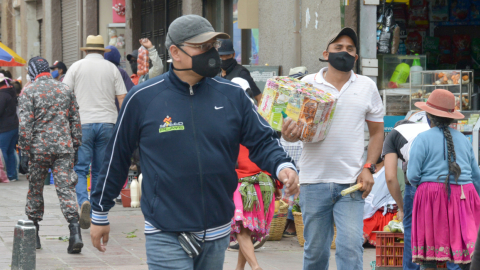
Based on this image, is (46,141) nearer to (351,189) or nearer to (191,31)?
(351,189)

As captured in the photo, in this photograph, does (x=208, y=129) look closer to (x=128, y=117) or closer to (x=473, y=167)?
(x=128, y=117)

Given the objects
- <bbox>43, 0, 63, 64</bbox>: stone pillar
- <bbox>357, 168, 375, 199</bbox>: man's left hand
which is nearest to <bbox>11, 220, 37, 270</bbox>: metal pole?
<bbox>357, 168, 375, 199</bbox>: man's left hand

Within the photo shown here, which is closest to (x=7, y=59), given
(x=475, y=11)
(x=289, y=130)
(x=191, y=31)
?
(x=475, y=11)

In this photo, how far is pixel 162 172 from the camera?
3373 mm

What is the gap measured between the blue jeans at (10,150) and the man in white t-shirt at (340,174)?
9882 mm

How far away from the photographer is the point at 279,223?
7.79m

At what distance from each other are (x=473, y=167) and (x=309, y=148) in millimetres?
1593

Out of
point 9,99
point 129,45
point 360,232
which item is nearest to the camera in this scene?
point 360,232

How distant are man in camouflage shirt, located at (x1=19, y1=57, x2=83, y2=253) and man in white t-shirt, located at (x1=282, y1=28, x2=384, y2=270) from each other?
291cm

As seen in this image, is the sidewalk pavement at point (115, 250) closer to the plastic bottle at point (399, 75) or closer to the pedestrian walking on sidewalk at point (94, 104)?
the pedestrian walking on sidewalk at point (94, 104)

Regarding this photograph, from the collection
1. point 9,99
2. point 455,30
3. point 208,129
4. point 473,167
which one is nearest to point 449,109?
point 473,167

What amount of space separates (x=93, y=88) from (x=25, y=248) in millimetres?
4209

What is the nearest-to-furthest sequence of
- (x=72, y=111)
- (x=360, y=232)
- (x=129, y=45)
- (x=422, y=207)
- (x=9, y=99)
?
(x=360, y=232)
(x=422, y=207)
(x=72, y=111)
(x=9, y=99)
(x=129, y=45)

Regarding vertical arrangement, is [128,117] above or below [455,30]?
below
